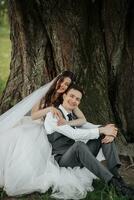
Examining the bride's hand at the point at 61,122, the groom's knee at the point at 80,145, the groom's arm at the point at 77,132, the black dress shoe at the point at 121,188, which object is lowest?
the black dress shoe at the point at 121,188

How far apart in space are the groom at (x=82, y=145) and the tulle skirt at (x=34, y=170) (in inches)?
→ 4.3

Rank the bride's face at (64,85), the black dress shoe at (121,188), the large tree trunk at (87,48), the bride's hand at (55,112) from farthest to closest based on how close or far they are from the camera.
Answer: the large tree trunk at (87,48) < the bride's face at (64,85) < the bride's hand at (55,112) < the black dress shoe at (121,188)

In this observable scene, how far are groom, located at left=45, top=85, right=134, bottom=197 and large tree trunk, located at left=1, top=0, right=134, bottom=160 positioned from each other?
1142 mm

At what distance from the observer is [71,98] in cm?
630

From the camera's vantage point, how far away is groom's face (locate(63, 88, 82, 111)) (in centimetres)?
628

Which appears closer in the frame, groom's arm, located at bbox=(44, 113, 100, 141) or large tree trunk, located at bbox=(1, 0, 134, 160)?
groom's arm, located at bbox=(44, 113, 100, 141)

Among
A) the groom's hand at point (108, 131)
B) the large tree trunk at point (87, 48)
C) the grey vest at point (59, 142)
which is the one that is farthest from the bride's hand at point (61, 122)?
the large tree trunk at point (87, 48)

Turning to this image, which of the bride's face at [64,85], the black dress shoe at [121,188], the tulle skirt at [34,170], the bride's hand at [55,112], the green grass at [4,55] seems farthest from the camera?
the green grass at [4,55]

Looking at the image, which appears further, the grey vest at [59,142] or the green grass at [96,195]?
the grey vest at [59,142]

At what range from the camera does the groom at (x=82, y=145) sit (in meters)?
5.96


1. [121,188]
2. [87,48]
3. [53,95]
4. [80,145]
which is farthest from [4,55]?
[121,188]

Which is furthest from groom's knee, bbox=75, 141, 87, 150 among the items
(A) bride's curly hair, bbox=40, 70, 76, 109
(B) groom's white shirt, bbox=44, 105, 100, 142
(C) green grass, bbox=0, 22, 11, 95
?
(C) green grass, bbox=0, 22, 11, 95

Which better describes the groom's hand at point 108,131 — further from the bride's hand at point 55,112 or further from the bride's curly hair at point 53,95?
the bride's curly hair at point 53,95

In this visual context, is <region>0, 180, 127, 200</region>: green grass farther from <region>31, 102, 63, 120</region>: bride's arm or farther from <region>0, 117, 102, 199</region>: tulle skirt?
<region>31, 102, 63, 120</region>: bride's arm
